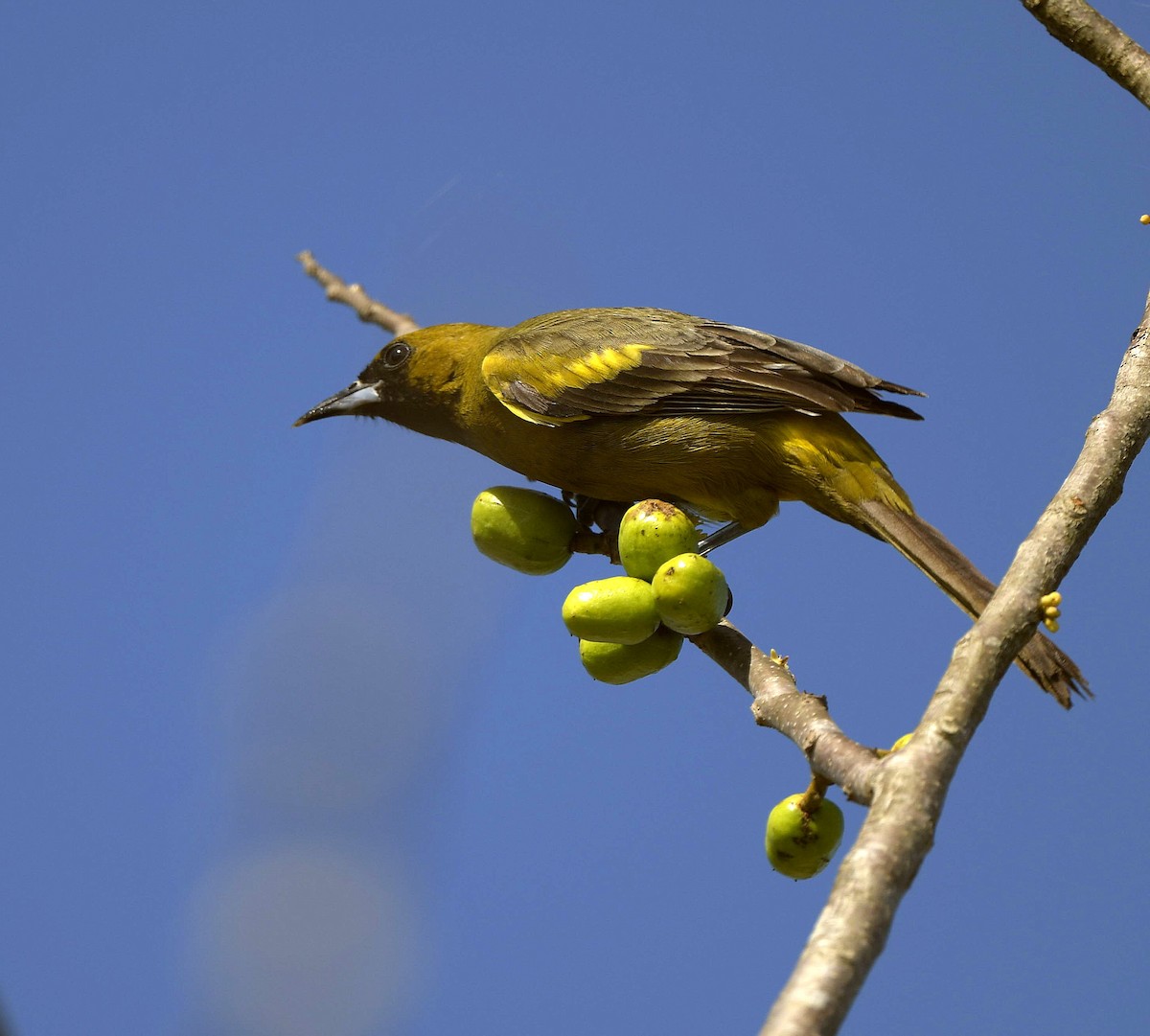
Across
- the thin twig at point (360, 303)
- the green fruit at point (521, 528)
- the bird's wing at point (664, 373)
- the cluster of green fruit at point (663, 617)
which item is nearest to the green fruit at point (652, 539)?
the cluster of green fruit at point (663, 617)

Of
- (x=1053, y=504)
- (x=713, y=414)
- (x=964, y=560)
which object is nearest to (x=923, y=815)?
(x=1053, y=504)

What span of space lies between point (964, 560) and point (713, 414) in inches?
42.1

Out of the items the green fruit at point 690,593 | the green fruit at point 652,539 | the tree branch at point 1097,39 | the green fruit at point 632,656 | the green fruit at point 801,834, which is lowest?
the green fruit at point 801,834

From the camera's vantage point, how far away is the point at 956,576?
3.58m

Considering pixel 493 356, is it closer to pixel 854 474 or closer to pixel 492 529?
pixel 492 529

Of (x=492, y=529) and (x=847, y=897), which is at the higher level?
(x=492, y=529)

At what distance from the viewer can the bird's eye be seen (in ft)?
16.7

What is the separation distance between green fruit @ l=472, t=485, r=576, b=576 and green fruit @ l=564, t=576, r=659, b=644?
67 centimetres

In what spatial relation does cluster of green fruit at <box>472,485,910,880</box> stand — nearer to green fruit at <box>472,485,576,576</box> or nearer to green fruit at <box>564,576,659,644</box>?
green fruit at <box>564,576,659,644</box>

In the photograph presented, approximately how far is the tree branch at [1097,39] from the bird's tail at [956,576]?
1449 millimetres

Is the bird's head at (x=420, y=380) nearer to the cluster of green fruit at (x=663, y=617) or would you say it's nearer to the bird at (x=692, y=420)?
the bird at (x=692, y=420)

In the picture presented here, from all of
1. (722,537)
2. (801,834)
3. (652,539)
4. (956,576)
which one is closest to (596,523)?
(722,537)

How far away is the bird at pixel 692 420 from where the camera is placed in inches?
155

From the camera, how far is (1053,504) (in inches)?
98.2
